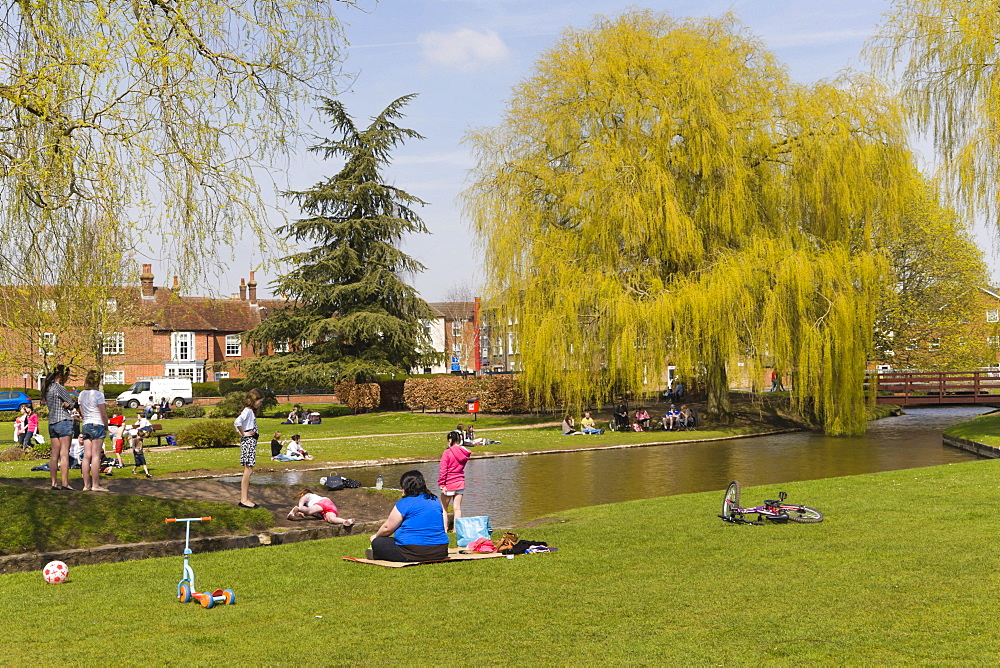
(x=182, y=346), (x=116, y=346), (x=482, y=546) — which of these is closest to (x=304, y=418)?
(x=116, y=346)

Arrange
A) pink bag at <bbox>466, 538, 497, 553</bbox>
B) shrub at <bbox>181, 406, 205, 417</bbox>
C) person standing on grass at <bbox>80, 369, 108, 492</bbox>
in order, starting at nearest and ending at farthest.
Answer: pink bag at <bbox>466, 538, 497, 553</bbox> → person standing on grass at <bbox>80, 369, 108, 492</bbox> → shrub at <bbox>181, 406, 205, 417</bbox>

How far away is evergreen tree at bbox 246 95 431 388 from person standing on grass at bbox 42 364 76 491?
35.9m

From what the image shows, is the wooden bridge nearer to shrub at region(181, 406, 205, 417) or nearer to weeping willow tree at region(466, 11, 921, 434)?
weeping willow tree at region(466, 11, 921, 434)

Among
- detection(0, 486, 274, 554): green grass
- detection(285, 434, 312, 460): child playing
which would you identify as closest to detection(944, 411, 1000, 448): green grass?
detection(285, 434, 312, 460): child playing

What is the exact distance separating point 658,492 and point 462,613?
13530 millimetres

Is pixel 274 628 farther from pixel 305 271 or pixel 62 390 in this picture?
pixel 305 271

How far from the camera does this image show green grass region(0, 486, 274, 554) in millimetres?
12852

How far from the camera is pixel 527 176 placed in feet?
133

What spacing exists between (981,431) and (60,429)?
29.9 m

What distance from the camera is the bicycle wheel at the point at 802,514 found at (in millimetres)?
13969

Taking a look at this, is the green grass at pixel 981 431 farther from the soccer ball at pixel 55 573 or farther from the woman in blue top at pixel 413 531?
the soccer ball at pixel 55 573

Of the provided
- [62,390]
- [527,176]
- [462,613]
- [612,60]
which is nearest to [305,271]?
[527,176]

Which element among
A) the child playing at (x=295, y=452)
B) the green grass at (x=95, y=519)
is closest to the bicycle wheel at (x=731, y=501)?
the green grass at (x=95, y=519)

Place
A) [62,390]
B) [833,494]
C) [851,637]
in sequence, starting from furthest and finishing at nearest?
1. [833,494]
2. [62,390]
3. [851,637]
